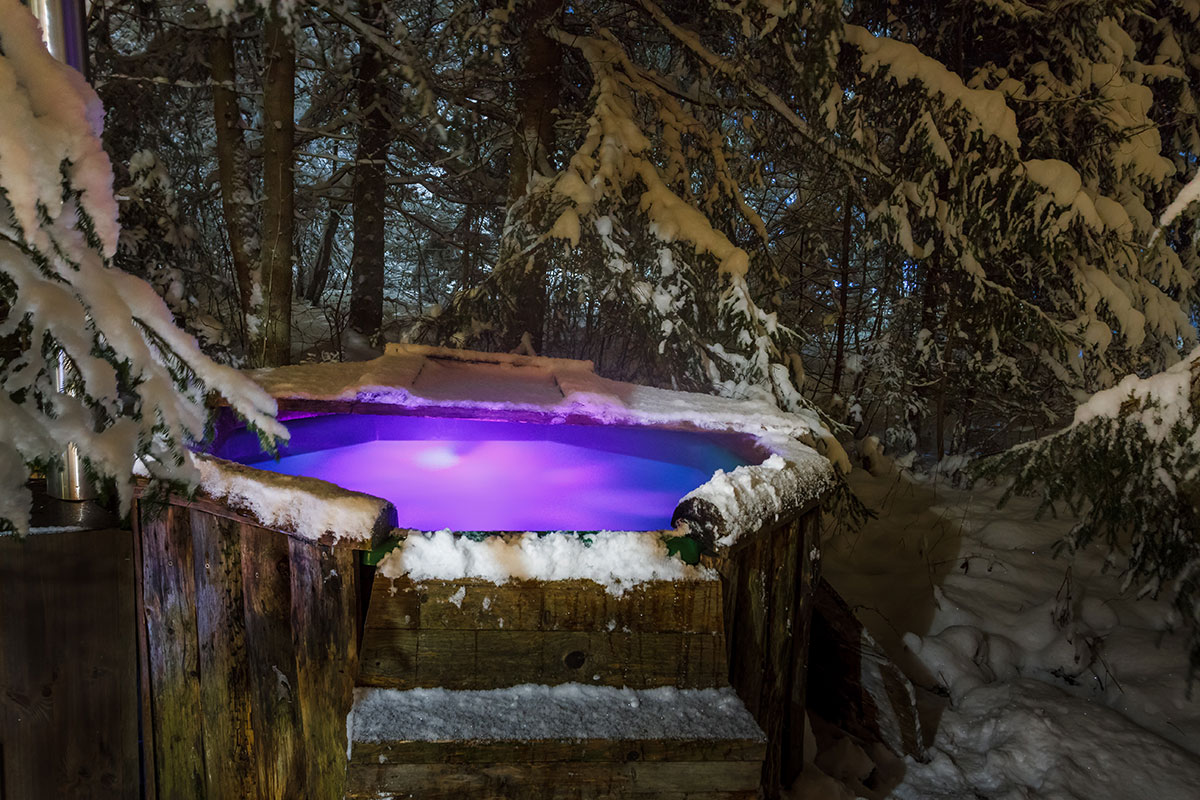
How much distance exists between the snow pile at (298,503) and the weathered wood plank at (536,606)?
0.18 metres

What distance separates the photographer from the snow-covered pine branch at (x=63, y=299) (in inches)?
60.6

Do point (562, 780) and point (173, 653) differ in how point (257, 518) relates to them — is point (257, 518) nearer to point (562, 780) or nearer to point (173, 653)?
point (173, 653)

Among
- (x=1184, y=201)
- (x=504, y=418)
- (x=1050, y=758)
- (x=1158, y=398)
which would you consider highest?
(x=1184, y=201)

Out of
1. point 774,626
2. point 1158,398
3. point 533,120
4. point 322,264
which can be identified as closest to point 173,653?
point 774,626

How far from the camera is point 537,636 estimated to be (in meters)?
2.21

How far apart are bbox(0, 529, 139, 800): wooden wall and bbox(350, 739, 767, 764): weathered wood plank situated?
124 centimetres

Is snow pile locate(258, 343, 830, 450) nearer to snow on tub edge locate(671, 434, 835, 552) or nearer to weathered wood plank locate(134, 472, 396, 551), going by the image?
snow on tub edge locate(671, 434, 835, 552)

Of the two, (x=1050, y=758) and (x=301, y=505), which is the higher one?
(x=301, y=505)

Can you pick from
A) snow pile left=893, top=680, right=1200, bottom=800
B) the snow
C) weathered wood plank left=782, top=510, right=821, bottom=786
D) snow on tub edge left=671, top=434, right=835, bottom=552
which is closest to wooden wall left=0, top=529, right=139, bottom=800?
snow on tub edge left=671, top=434, right=835, bottom=552

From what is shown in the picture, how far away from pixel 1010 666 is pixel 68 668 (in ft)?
14.4

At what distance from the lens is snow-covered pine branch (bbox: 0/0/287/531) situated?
1.54 m

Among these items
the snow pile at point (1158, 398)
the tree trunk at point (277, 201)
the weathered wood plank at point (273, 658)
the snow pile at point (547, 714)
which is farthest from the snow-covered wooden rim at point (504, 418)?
the tree trunk at point (277, 201)

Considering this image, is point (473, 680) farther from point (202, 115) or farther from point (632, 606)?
point (202, 115)

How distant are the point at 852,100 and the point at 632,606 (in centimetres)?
413
